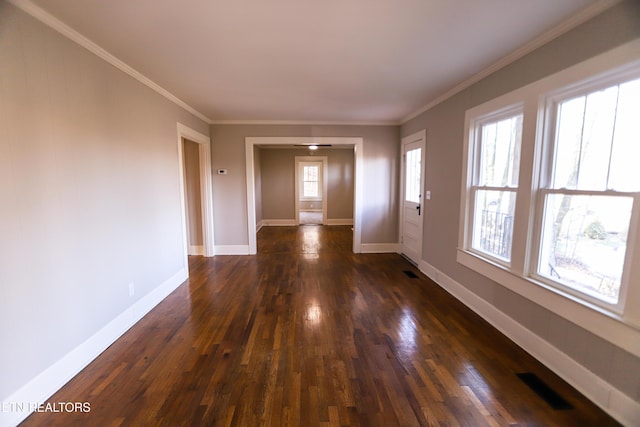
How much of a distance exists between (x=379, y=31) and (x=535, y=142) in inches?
59.1

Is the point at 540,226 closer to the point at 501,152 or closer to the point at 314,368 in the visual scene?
the point at 501,152

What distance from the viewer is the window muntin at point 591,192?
1.63 m

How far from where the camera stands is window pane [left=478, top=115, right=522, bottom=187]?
2453 mm

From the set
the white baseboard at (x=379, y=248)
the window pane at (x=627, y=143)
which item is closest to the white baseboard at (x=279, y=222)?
the white baseboard at (x=379, y=248)

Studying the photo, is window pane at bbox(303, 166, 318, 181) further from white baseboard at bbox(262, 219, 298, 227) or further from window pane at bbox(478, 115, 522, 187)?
window pane at bbox(478, 115, 522, 187)

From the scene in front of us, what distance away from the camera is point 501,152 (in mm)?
2645

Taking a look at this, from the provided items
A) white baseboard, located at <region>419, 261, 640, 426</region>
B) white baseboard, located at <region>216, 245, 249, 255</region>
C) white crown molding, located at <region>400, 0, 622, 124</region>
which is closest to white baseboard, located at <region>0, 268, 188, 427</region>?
white baseboard, located at <region>216, 245, 249, 255</region>

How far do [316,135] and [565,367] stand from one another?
4.39 meters

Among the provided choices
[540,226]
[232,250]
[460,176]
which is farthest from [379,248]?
[540,226]

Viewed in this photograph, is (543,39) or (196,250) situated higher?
(543,39)

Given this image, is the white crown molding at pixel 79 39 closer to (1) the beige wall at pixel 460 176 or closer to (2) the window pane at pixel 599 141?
(1) the beige wall at pixel 460 176

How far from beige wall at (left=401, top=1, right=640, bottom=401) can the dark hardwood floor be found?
0.87 feet

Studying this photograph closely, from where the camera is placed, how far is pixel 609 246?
1719mm

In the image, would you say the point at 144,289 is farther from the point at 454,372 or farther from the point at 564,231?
the point at 564,231
